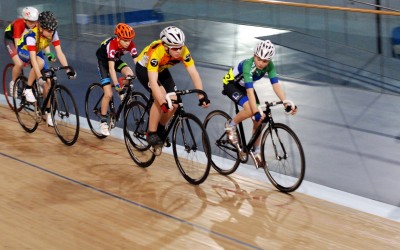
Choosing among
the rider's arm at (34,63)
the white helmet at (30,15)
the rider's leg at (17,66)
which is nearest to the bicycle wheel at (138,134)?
the rider's arm at (34,63)

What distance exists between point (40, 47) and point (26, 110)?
861mm

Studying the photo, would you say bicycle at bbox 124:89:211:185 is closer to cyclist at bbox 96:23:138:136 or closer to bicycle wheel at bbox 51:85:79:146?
cyclist at bbox 96:23:138:136

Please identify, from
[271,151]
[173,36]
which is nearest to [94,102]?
[173,36]

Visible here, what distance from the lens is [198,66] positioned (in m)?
10.6

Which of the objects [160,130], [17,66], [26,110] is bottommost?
[26,110]

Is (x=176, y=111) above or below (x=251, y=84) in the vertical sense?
below

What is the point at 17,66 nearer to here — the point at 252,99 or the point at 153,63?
the point at 153,63

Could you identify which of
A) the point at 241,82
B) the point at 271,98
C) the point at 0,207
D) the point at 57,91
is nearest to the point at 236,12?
the point at 271,98

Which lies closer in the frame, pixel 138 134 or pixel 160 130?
pixel 160 130

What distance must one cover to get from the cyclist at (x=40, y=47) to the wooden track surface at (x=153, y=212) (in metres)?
0.78

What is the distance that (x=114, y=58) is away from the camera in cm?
697

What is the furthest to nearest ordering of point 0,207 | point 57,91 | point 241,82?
point 57,91, point 241,82, point 0,207

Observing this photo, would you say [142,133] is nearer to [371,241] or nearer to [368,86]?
[371,241]

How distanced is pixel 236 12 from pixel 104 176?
4.60m
